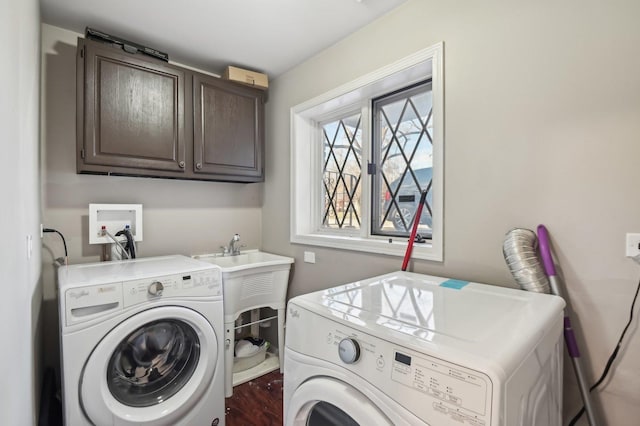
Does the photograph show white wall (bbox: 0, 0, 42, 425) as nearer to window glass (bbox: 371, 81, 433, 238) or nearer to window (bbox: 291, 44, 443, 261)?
window (bbox: 291, 44, 443, 261)

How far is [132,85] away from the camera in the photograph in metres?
1.91

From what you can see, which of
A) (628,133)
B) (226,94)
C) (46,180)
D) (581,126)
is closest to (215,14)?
(226,94)

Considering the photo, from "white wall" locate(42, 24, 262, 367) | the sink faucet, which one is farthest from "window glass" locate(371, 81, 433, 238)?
"white wall" locate(42, 24, 262, 367)

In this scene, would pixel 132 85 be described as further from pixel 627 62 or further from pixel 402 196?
pixel 627 62

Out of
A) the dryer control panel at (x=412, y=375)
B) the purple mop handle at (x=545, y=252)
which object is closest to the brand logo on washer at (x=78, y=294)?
the dryer control panel at (x=412, y=375)

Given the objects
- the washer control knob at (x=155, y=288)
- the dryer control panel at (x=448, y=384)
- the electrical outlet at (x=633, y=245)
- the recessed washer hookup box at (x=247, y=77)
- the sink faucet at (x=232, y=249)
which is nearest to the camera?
the dryer control panel at (x=448, y=384)

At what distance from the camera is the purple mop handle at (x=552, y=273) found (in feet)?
3.59

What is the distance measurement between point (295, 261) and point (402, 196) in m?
1.00

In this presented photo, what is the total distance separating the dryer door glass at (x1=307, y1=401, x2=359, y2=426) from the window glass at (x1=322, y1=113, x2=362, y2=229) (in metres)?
1.41

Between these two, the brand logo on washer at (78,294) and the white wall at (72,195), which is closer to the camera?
the brand logo on washer at (78,294)

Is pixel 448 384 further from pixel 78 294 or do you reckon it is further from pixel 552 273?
pixel 78 294

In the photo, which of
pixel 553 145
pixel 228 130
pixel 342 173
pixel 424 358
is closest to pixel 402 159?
pixel 342 173

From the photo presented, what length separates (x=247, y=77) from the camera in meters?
2.38

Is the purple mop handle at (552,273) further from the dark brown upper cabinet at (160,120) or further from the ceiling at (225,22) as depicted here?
the dark brown upper cabinet at (160,120)
